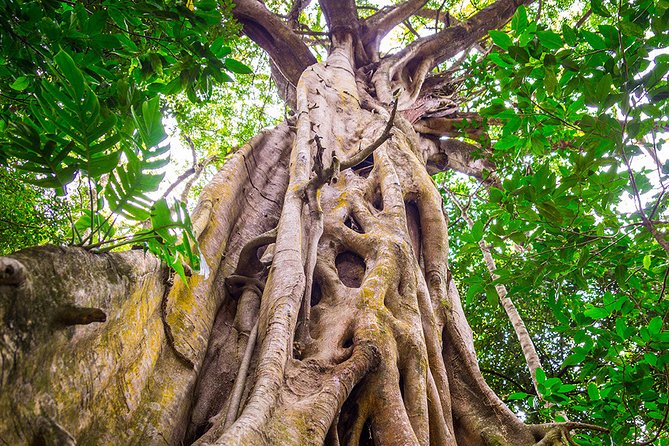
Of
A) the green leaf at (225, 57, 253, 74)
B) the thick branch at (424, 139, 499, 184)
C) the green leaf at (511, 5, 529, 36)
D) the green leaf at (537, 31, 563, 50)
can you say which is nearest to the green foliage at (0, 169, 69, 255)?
the green leaf at (225, 57, 253, 74)

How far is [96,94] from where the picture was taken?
184cm

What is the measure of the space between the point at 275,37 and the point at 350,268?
4.80 metres

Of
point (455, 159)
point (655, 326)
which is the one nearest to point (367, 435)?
point (655, 326)

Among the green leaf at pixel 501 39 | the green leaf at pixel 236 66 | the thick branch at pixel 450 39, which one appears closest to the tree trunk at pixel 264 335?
the green leaf at pixel 236 66

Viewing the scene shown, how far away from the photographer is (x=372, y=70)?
23.9ft

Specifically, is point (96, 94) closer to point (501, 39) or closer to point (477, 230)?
point (501, 39)

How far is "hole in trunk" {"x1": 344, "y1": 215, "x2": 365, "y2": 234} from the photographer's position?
324cm

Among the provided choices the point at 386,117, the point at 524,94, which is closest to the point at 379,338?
the point at 524,94

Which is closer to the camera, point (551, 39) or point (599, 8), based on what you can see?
point (599, 8)

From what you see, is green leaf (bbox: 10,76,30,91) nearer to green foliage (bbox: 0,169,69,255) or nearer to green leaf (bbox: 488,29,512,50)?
green leaf (bbox: 488,29,512,50)

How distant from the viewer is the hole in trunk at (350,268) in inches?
113

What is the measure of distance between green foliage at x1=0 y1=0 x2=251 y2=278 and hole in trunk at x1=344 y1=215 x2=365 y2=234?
56.8 inches

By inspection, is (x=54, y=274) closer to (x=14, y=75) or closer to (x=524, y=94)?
(x=14, y=75)

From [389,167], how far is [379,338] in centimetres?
189
